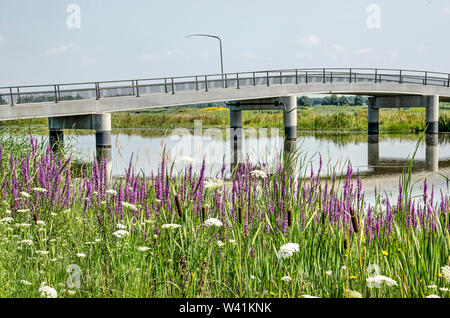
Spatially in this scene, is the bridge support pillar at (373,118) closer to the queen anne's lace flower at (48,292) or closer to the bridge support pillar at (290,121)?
the bridge support pillar at (290,121)

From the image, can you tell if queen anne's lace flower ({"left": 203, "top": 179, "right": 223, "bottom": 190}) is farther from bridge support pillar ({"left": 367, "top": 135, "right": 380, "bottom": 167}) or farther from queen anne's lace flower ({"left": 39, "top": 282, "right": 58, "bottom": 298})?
bridge support pillar ({"left": 367, "top": 135, "right": 380, "bottom": 167})

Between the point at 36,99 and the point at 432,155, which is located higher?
the point at 36,99

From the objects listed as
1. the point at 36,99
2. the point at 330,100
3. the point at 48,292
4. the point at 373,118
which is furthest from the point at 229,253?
the point at 330,100

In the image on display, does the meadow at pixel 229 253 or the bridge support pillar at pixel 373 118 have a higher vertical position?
the meadow at pixel 229 253

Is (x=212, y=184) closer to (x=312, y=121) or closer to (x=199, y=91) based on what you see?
(x=199, y=91)

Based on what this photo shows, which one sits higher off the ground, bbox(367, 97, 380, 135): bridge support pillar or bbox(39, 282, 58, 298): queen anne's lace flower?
bbox(39, 282, 58, 298): queen anne's lace flower

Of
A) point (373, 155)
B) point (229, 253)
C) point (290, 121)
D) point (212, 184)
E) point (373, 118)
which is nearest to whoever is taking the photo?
point (229, 253)

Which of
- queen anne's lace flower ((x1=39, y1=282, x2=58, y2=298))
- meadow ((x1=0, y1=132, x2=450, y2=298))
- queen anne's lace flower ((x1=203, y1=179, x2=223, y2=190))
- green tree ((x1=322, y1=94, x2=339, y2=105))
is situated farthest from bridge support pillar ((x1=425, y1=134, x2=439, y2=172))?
green tree ((x1=322, y1=94, x2=339, y2=105))

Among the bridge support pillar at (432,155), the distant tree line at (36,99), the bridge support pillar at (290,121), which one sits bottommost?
the bridge support pillar at (432,155)

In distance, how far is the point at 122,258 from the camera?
175 inches

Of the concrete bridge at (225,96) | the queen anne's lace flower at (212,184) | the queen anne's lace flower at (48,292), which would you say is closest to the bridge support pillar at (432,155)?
the concrete bridge at (225,96)

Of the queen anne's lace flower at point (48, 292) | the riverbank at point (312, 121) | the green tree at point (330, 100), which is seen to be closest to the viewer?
the queen anne's lace flower at point (48, 292)
